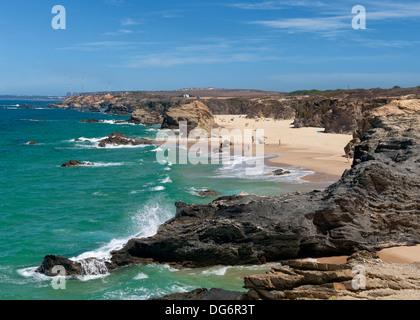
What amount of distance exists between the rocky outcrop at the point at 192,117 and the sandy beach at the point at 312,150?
34.9 ft

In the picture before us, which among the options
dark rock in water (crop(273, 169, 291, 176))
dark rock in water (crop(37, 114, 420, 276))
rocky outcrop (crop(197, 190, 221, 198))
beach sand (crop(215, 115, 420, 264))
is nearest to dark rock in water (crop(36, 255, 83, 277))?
dark rock in water (crop(37, 114, 420, 276))

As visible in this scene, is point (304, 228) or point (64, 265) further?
point (64, 265)

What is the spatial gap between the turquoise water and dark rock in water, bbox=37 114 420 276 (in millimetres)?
690

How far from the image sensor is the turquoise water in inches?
599

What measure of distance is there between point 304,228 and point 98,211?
1510 cm

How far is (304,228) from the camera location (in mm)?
15453

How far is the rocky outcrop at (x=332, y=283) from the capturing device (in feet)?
32.4

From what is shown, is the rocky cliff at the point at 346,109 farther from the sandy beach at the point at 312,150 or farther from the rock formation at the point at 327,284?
the rock formation at the point at 327,284

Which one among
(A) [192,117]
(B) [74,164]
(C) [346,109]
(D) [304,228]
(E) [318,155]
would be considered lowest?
(B) [74,164]

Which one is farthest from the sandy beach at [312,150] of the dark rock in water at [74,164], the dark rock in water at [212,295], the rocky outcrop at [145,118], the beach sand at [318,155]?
the rocky outcrop at [145,118]

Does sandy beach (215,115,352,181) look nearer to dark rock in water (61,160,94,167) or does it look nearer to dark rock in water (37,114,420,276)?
dark rock in water (37,114,420,276)

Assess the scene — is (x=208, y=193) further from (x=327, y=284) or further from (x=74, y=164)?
(x=74, y=164)

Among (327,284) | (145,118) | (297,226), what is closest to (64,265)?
(297,226)
